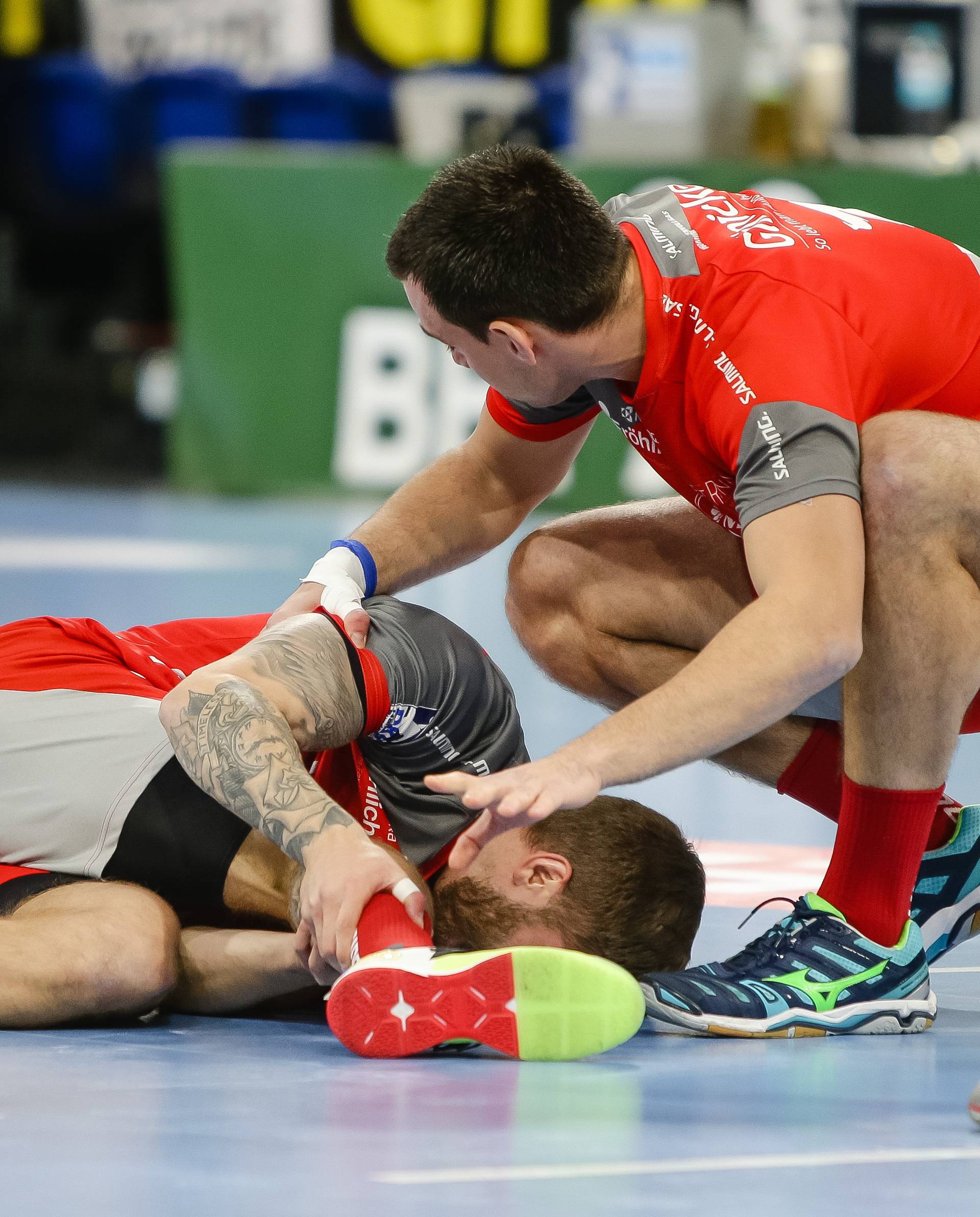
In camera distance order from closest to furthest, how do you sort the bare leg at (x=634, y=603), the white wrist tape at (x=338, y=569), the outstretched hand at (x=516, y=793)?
1. the outstretched hand at (x=516, y=793)
2. the white wrist tape at (x=338, y=569)
3. the bare leg at (x=634, y=603)

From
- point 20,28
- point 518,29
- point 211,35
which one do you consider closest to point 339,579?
point 518,29

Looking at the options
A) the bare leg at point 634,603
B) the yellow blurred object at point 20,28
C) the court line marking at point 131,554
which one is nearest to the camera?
the bare leg at point 634,603

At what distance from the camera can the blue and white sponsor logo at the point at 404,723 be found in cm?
260

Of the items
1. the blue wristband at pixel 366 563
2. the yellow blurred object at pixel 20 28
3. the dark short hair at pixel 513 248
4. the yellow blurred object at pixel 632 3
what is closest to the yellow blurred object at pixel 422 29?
the yellow blurred object at pixel 632 3

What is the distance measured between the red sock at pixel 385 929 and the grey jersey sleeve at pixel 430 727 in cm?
29

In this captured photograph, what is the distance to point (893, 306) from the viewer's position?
2.60 metres

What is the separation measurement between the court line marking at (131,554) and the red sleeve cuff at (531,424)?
4370 millimetres

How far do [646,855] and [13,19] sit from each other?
12.4m

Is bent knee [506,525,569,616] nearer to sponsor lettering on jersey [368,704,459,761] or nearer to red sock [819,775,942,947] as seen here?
sponsor lettering on jersey [368,704,459,761]

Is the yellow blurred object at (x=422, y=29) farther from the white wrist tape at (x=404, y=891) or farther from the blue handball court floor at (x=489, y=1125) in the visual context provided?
the white wrist tape at (x=404, y=891)

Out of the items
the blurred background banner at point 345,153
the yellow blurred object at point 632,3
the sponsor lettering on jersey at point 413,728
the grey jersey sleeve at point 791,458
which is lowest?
the blurred background banner at point 345,153

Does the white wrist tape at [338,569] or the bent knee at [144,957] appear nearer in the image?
the bent knee at [144,957]

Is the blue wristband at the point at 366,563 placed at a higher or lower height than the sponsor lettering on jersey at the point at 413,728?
higher

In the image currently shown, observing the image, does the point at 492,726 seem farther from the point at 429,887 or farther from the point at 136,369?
the point at 136,369
